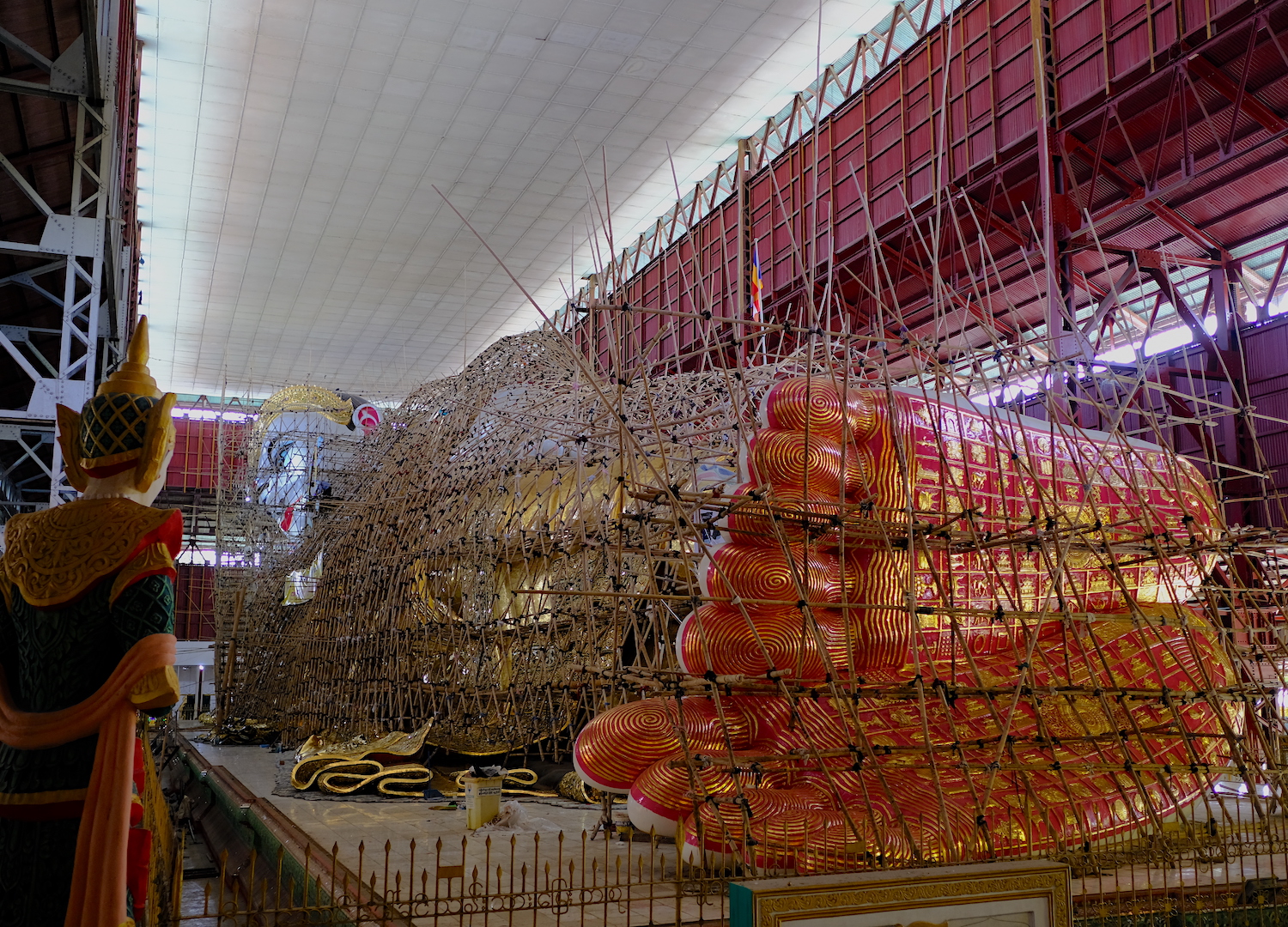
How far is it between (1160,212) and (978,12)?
3.17 metres

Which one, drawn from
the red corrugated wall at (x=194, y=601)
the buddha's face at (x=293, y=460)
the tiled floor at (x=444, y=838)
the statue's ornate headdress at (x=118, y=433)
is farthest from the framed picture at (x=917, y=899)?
the red corrugated wall at (x=194, y=601)

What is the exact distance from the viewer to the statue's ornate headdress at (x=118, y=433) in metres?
3.56

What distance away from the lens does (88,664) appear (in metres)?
3.43

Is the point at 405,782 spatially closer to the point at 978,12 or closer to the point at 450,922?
the point at 450,922

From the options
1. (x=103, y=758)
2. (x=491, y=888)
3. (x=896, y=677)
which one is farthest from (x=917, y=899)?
(x=103, y=758)

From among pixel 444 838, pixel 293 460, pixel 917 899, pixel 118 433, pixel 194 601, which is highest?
pixel 293 460

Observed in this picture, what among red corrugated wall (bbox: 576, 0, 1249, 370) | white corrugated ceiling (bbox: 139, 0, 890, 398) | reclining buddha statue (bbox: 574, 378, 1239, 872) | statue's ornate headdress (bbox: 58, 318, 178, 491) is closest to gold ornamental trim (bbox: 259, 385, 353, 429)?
white corrugated ceiling (bbox: 139, 0, 890, 398)

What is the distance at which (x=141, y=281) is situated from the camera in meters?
21.9

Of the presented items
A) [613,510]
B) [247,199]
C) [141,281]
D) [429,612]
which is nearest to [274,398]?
[247,199]

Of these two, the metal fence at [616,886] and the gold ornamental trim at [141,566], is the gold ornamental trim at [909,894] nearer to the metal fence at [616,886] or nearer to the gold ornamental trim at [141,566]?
the metal fence at [616,886]

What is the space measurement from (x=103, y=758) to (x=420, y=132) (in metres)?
→ 14.3

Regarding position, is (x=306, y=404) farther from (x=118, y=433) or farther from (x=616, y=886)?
(x=118, y=433)

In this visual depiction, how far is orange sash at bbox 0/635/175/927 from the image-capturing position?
3211 mm

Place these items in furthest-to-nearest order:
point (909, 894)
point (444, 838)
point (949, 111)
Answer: point (949, 111)
point (444, 838)
point (909, 894)
